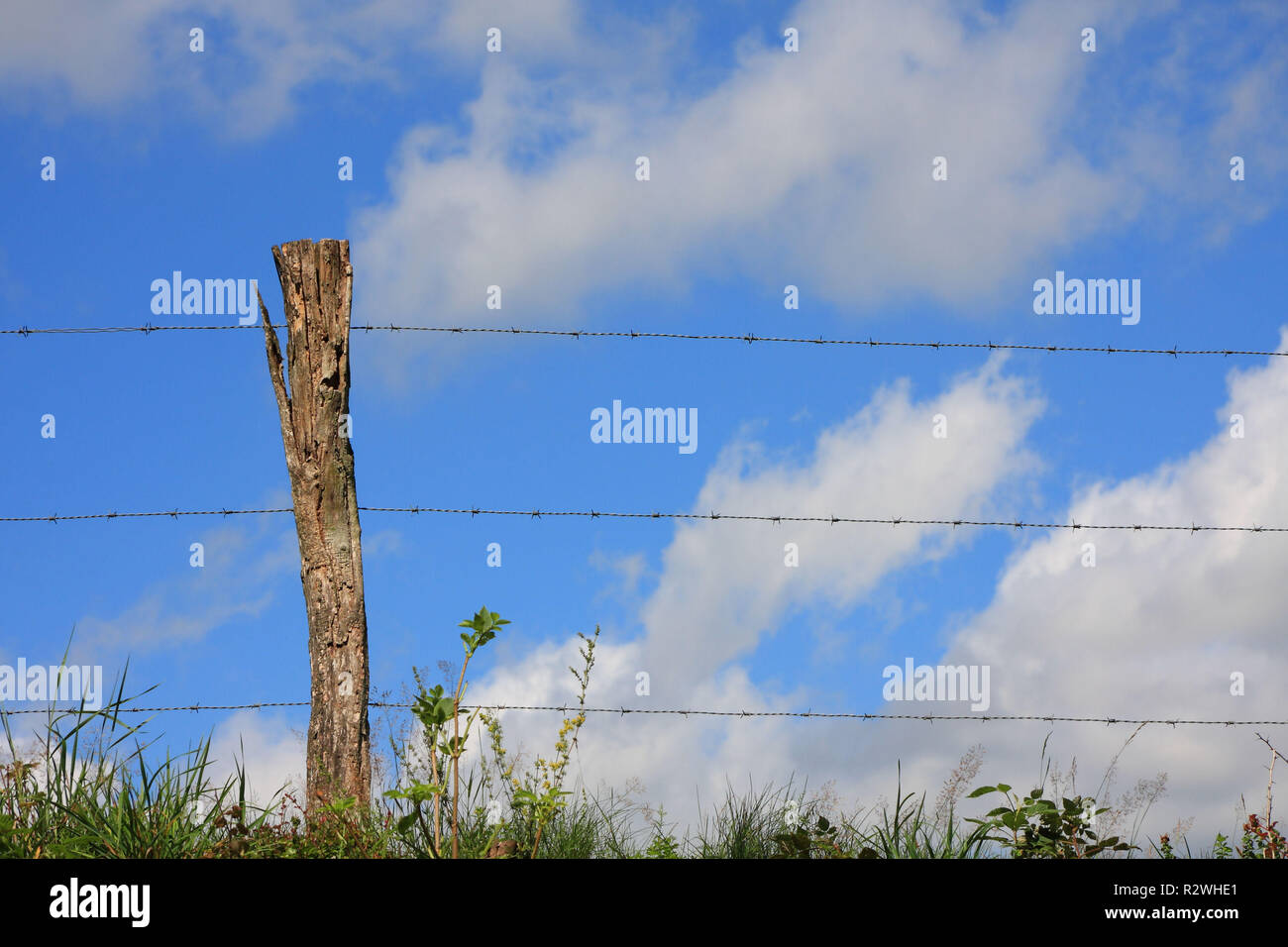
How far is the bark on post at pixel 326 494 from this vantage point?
4.37m

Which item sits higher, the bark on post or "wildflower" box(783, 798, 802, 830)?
the bark on post

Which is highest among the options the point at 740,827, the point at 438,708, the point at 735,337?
the point at 735,337

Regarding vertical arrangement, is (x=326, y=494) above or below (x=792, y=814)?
above

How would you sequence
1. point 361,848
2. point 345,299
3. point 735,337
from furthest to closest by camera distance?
point 735,337
point 345,299
point 361,848

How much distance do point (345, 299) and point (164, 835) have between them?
2368 millimetres

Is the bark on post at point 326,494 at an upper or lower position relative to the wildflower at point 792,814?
upper

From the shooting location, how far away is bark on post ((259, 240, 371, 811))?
437 cm

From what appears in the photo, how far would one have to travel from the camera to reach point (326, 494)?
4551mm
